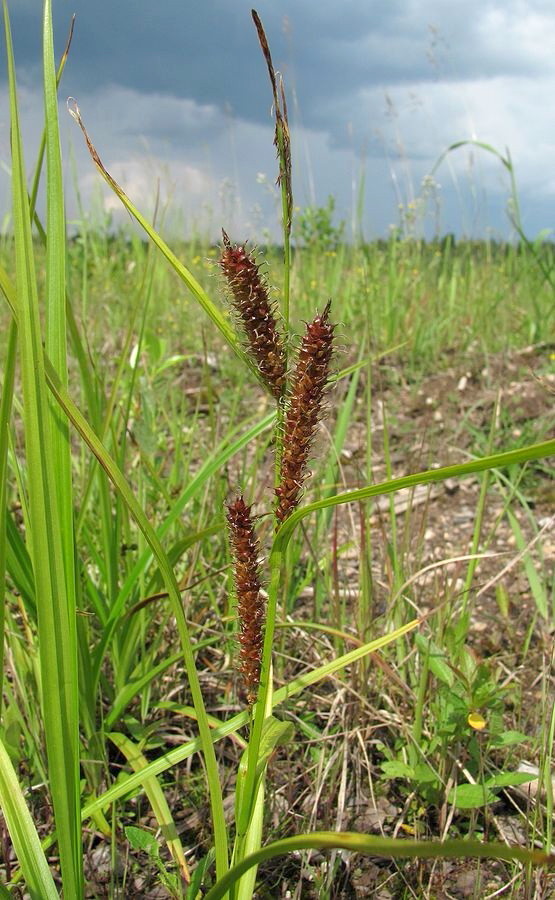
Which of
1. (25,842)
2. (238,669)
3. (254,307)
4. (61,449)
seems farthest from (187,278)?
(25,842)

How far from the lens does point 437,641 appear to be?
1.35m

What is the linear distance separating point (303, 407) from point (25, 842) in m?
0.59

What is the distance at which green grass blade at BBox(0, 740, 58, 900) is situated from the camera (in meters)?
0.80

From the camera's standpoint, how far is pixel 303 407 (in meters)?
0.59

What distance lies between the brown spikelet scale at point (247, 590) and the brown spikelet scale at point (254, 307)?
0.13 m

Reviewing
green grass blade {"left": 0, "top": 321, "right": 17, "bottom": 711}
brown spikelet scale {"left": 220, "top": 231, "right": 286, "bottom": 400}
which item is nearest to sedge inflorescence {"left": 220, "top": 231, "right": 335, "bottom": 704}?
brown spikelet scale {"left": 220, "top": 231, "right": 286, "bottom": 400}

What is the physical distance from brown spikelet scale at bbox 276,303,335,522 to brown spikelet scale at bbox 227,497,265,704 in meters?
0.04

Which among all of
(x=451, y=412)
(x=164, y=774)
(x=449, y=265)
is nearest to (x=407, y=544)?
(x=164, y=774)

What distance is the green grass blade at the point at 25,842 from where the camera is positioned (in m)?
0.80

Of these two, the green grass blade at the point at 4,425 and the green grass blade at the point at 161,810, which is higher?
the green grass blade at the point at 4,425

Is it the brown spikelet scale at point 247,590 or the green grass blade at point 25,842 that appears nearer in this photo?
the brown spikelet scale at point 247,590

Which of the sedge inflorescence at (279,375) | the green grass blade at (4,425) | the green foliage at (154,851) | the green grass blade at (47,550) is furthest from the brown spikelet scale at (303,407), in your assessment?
the green foliage at (154,851)

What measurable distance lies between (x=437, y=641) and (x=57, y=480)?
2.71 feet

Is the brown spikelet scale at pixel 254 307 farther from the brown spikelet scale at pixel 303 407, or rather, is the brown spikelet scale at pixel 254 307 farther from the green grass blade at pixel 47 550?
the green grass blade at pixel 47 550
